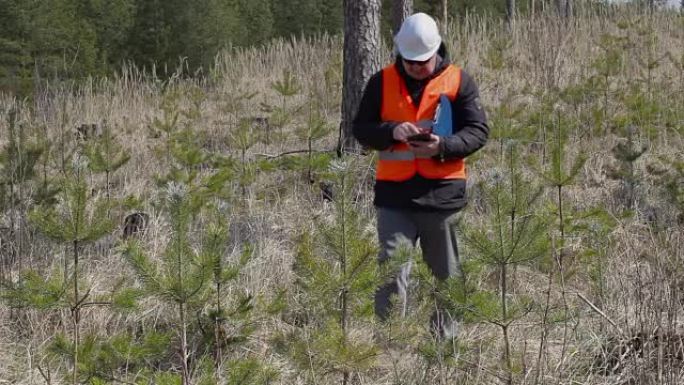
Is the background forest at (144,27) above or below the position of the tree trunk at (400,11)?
below

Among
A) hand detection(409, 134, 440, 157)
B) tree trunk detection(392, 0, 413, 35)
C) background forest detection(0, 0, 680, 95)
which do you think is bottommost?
background forest detection(0, 0, 680, 95)

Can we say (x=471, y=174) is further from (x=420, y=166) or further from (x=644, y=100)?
(x=420, y=166)

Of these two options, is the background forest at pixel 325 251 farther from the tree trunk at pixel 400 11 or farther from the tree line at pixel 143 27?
the tree line at pixel 143 27

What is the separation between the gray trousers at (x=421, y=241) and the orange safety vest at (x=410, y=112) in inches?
6.2

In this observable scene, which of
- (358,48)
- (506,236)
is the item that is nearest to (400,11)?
(358,48)

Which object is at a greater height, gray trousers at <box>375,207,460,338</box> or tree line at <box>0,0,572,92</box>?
gray trousers at <box>375,207,460,338</box>

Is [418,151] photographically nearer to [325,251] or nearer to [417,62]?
[417,62]

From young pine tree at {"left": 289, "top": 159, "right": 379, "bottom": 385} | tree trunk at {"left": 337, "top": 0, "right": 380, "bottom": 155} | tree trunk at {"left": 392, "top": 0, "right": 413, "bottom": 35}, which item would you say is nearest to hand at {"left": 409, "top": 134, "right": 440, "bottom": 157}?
young pine tree at {"left": 289, "top": 159, "right": 379, "bottom": 385}

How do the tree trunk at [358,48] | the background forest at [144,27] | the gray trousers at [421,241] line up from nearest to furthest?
the gray trousers at [421,241], the tree trunk at [358,48], the background forest at [144,27]

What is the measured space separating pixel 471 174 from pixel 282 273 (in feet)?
6.45

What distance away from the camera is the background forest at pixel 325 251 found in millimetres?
2352

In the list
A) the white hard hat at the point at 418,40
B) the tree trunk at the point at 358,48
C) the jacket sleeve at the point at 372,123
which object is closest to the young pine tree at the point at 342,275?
the jacket sleeve at the point at 372,123

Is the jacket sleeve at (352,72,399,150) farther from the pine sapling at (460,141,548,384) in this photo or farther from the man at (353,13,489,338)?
the pine sapling at (460,141,548,384)

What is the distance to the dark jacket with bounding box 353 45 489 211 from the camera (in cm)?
306
